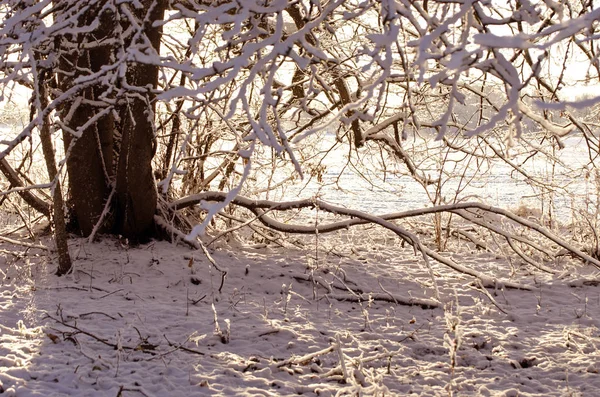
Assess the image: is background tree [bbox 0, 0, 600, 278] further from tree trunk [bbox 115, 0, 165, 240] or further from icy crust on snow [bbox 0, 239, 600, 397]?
icy crust on snow [bbox 0, 239, 600, 397]

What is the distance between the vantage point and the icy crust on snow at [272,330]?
11.1ft

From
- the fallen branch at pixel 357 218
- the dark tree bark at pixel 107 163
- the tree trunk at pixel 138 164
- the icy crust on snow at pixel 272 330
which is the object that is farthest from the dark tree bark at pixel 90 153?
the fallen branch at pixel 357 218

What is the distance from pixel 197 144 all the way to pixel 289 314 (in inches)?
114

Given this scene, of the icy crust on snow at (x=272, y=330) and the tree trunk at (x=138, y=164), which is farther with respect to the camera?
the tree trunk at (x=138, y=164)

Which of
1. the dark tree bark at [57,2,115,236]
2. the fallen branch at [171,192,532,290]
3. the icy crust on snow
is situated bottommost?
the icy crust on snow

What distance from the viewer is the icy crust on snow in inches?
133

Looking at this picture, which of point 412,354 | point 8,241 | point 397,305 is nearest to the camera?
point 412,354

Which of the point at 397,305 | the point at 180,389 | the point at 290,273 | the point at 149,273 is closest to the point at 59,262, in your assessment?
the point at 149,273

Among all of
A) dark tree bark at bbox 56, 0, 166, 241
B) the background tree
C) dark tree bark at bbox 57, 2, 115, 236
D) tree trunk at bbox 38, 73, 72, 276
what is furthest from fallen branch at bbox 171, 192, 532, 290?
tree trunk at bbox 38, 73, 72, 276

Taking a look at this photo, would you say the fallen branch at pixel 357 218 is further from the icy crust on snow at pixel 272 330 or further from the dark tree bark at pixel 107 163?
the dark tree bark at pixel 107 163

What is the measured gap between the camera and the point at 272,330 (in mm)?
4191

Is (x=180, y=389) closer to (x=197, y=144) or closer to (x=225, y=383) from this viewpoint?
(x=225, y=383)

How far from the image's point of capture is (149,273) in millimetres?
5484

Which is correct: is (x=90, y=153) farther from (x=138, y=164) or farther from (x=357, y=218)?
(x=357, y=218)
